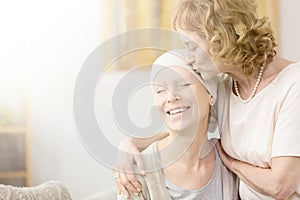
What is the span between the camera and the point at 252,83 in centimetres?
168

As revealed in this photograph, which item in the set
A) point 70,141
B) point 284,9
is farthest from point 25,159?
point 284,9

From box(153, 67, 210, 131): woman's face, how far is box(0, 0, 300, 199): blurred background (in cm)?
173

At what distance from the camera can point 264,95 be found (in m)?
1.64

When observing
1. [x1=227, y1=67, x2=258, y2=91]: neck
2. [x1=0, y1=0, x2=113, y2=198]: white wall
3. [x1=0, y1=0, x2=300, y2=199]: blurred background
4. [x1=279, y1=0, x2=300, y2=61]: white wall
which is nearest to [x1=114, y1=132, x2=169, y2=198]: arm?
[x1=227, y1=67, x2=258, y2=91]: neck

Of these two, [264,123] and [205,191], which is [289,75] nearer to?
[264,123]

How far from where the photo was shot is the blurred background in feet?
11.4

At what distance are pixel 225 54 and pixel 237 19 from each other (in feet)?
0.33

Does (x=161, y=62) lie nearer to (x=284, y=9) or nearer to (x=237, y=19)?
(x=237, y=19)

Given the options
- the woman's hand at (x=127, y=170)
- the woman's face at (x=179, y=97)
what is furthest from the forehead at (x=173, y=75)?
the woman's hand at (x=127, y=170)

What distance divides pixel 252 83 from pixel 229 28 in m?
0.17

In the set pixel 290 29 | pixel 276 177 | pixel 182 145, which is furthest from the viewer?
pixel 290 29

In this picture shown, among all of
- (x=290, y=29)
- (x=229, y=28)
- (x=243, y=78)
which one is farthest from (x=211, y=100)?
(x=290, y=29)

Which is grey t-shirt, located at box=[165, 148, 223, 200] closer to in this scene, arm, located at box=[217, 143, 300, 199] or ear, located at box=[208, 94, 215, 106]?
arm, located at box=[217, 143, 300, 199]

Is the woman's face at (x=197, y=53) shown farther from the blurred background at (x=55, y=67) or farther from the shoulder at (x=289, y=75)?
the blurred background at (x=55, y=67)
